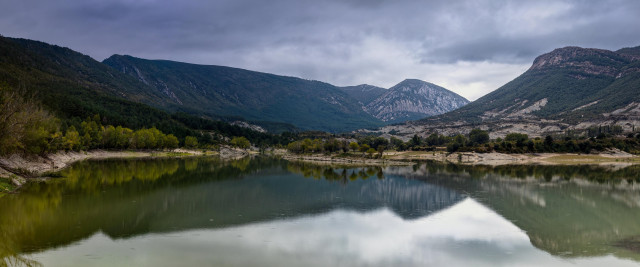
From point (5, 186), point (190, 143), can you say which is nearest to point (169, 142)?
point (190, 143)

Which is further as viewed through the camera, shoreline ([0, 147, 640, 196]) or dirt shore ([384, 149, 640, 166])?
dirt shore ([384, 149, 640, 166])

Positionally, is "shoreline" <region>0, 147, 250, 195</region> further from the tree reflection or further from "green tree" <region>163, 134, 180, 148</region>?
the tree reflection

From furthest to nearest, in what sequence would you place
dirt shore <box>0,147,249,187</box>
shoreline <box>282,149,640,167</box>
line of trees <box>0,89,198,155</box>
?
shoreline <box>282,149,640,167</box> → dirt shore <box>0,147,249,187</box> → line of trees <box>0,89,198,155</box>

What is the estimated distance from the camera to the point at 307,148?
13162 cm

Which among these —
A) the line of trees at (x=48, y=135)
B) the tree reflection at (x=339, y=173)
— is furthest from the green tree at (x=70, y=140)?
the tree reflection at (x=339, y=173)

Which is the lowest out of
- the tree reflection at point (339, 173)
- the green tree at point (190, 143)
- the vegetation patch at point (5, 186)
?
the tree reflection at point (339, 173)

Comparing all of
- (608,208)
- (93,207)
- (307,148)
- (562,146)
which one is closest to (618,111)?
(562,146)

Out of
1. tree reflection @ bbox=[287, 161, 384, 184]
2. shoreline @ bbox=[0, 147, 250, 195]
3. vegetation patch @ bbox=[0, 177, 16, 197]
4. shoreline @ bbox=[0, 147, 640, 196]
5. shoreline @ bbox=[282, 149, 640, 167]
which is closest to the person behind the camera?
vegetation patch @ bbox=[0, 177, 16, 197]

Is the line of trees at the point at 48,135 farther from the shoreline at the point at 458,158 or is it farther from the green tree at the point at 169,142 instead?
the shoreline at the point at 458,158

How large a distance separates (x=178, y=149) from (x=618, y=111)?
208806mm

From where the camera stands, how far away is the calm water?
16.3m

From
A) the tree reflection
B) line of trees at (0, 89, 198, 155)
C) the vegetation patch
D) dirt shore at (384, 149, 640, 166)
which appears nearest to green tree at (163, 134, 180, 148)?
line of trees at (0, 89, 198, 155)

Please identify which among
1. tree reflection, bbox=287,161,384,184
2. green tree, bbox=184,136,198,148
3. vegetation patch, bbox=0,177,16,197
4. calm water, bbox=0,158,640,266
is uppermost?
green tree, bbox=184,136,198,148

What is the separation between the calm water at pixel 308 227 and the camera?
642 inches
